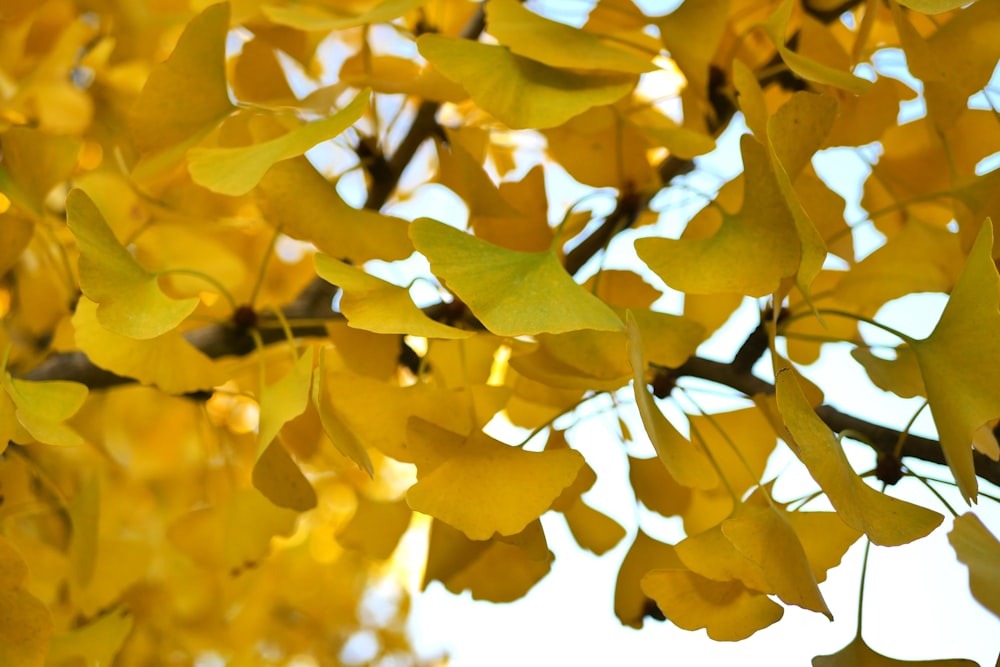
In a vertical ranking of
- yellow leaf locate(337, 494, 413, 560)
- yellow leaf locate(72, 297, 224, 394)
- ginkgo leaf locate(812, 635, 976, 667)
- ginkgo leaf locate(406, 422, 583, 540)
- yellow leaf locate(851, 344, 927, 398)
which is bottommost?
yellow leaf locate(337, 494, 413, 560)

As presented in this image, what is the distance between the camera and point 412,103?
60 cm

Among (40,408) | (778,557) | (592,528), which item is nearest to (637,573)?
(592,528)

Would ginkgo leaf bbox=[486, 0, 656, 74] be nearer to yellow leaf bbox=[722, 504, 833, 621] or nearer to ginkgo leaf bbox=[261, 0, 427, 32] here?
ginkgo leaf bbox=[261, 0, 427, 32]

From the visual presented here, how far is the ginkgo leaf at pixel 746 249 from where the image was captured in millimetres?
259

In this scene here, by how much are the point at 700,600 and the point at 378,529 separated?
0.17m

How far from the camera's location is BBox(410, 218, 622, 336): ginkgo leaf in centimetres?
24

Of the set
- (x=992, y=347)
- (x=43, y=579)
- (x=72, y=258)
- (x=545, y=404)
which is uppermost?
(x=992, y=347)

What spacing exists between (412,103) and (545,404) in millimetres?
308

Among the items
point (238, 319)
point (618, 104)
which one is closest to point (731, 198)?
point (618, 104)

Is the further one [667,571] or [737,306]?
[737,306]

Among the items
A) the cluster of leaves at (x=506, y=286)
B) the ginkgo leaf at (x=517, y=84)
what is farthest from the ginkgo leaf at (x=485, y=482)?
the ginkgo leaf at (x=517, y=84)

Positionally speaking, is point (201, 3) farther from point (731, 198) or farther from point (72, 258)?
point (731, 198)

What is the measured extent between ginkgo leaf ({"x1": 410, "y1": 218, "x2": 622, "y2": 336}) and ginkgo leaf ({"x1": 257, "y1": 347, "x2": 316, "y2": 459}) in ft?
0.16

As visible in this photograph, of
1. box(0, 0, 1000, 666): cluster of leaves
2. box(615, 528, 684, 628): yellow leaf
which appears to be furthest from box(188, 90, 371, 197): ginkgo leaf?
box(615, 528, 684, 628): yellow leaf
